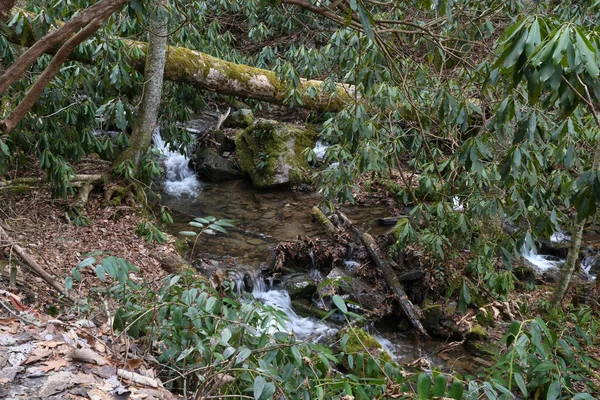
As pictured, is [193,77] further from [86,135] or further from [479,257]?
[479,257]

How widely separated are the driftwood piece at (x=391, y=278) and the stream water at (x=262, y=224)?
233 mm

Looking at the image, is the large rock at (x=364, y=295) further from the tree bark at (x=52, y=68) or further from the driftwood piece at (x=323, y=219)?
the tree bark at (x=52, y=68)

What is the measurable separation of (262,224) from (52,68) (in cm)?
531

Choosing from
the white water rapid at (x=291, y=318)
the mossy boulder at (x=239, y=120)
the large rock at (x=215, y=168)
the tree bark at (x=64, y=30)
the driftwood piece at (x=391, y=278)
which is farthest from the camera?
the mossy boulder at (x=239, y=120)

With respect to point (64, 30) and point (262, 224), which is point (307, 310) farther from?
point (64, 30)

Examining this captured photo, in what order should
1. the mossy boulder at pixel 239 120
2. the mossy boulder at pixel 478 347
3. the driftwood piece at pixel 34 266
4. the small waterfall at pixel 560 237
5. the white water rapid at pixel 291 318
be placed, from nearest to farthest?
the driftwood piece at pixel 34 266 < the mossy boulder at pixel 478 347 < the white water rapid at pixel 291 318 < the small waterfall at pixel 560 237 < the mossy boulder at pixel 239 120

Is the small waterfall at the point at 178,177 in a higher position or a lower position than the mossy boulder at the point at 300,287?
higher

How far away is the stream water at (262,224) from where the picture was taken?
5.88 m

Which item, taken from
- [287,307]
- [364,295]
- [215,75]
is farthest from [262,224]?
[364,295]

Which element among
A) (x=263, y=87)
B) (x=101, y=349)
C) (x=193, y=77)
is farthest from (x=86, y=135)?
(x=101, y=349)

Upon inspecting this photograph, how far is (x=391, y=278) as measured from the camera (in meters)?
6.46

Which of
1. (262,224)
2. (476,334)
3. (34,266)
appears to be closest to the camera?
(34,266)

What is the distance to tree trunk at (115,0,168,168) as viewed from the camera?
675cm

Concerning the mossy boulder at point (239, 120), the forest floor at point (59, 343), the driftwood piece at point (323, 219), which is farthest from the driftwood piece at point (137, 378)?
the mossy boulder at point (239, 120)
